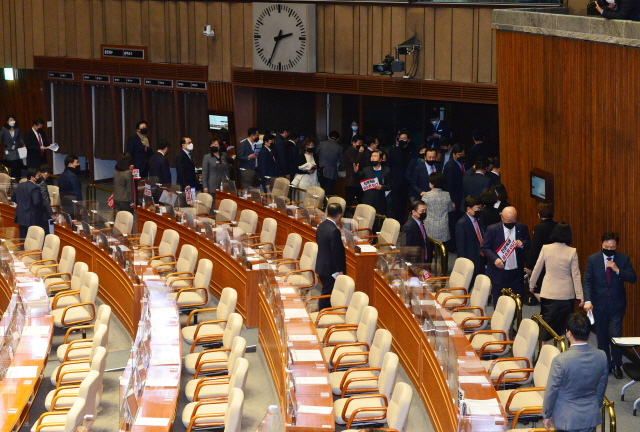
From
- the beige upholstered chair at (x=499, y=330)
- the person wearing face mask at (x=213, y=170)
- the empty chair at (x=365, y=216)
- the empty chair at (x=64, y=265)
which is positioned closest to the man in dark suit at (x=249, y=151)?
the person wearing face mask at (x=213, y=170)

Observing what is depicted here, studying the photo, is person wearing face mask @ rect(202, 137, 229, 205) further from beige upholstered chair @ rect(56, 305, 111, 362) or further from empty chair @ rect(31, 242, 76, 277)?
beige upholstered chair @ rect(56, 305, 111, 362)

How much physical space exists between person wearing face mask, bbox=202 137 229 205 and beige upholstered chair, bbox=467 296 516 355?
7115 mm

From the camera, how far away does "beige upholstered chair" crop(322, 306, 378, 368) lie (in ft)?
26.1

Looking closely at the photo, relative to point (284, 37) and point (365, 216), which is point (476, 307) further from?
point (284, 37)

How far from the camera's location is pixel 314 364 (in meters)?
6.97

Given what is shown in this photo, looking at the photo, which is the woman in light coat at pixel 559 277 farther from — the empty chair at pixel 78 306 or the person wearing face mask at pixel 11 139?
the person wearing face mask at pixel 11 139

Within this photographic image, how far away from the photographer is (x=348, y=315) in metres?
8.61

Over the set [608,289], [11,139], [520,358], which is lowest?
[520,358]

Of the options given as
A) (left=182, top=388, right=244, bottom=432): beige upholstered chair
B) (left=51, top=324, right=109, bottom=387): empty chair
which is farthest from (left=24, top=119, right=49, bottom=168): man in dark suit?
(left=182, top=388, right=244, bottom=432): beige upholstered chair

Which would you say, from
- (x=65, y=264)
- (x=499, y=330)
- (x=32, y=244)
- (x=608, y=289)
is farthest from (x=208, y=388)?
(x=32, y=244)

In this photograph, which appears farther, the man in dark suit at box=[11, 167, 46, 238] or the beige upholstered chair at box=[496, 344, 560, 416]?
the man in dark suit at box=[11, 167, 46, 238]

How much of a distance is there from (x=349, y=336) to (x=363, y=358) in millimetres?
615

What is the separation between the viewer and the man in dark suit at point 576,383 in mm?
5930

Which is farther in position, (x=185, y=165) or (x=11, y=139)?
(x=11, y=139)
